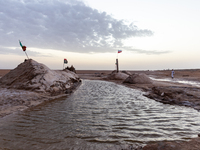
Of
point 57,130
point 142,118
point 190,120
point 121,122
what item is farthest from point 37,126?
point 190,120

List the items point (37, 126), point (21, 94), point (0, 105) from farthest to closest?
point (21, 94)
point (0, 105)
point (37, 126)

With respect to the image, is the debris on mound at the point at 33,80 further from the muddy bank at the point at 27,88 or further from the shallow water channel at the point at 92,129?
the shallow water channel at the point at 92,129

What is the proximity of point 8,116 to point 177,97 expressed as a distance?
7873 mm

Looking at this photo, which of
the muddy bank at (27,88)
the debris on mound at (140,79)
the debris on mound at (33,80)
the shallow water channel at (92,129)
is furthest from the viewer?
the debris on mound at (140,79)

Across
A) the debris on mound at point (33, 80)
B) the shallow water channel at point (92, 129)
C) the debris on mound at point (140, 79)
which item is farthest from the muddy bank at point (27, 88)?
the debris on mound at point (140, 79)

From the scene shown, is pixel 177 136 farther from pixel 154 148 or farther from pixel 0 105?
pixel 0 105

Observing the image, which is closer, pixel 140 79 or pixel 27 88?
pixel 27 88

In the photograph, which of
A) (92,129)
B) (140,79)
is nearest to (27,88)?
(92,129)

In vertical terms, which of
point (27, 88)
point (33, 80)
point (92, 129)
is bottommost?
point (92, 129)

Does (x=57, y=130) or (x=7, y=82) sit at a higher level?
(x=7, y=82)

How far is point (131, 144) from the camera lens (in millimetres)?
2639

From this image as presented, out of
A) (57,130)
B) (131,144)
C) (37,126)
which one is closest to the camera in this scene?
(131,144)

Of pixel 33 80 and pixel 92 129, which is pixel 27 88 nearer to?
pixel 33 80

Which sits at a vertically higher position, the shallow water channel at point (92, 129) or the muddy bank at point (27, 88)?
the muddy bank at point (27, 88)
